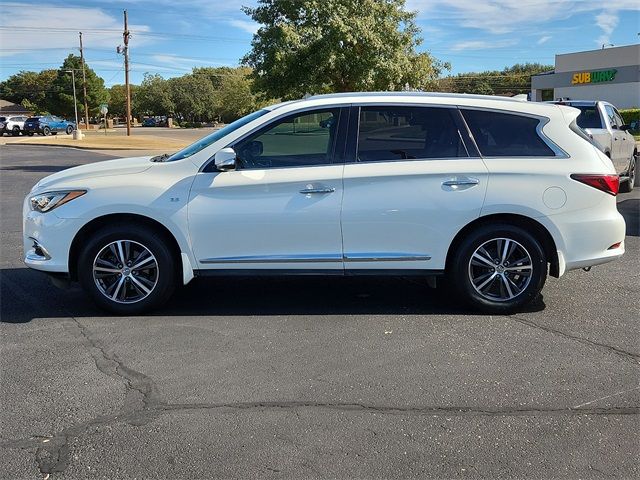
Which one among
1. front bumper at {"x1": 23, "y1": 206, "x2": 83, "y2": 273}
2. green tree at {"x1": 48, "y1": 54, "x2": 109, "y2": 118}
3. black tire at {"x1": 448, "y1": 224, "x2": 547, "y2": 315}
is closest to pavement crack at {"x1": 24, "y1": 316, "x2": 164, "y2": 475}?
front bumper at {"x1": 23, "y1": 206, "x2": 83, "y2": 273}

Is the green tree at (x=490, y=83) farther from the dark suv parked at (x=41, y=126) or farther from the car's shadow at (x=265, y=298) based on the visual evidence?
the car's shadow at (x=265, y=298)

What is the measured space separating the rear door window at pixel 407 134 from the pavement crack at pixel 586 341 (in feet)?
4.97

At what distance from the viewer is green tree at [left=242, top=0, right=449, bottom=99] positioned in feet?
58.3

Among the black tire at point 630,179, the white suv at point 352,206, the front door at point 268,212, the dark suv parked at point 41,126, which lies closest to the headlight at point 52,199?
the white suv at point 352,206

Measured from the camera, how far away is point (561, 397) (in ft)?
12.3

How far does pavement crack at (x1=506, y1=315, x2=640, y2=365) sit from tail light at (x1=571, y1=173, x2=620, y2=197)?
4.18ft

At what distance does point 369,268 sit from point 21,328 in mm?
2934

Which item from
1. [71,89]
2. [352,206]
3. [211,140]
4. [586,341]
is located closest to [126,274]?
[211,140]

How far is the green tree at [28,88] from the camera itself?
103938mm

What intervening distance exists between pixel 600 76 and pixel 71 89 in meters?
64.1

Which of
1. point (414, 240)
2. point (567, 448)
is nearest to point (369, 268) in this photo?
point (414, 240)

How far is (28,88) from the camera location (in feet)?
359

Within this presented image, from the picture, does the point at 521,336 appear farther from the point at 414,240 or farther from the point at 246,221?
the point at 246,221

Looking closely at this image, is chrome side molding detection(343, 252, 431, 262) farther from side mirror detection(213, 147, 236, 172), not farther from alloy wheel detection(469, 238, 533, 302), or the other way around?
side mirror detection(213, 147, 236, 172)
